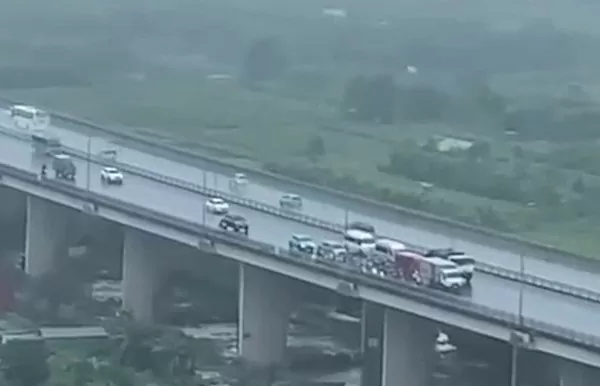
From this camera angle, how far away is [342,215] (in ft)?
88.3

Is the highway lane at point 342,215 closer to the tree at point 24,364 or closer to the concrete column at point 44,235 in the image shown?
the concrete column at point 44,235

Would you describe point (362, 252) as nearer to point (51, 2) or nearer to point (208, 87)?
point (208, 87)

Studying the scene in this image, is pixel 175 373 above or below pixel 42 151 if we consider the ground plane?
below

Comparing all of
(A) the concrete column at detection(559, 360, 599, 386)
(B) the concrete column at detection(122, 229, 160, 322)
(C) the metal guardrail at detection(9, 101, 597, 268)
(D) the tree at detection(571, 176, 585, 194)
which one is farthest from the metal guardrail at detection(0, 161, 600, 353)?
(D) the tree at detection(571, 176, 585, 194)

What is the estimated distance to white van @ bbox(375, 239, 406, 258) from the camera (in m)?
22.2

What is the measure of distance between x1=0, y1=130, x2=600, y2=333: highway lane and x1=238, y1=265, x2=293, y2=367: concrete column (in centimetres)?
45

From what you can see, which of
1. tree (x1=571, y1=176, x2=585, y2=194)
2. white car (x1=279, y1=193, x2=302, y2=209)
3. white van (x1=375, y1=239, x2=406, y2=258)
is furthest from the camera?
tree (x1=571, y1=176, x2=585, y2=194)

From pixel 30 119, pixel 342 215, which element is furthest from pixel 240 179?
pixel 30 119

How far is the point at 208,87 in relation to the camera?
175 feet

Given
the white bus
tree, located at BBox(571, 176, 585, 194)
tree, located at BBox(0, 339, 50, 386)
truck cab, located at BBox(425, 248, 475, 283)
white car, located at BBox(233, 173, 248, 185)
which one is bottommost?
tree, located at BBox(0, 339, 50, 386)

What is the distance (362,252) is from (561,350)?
13.0ft

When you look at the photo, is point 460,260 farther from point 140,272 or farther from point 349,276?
point 140,272

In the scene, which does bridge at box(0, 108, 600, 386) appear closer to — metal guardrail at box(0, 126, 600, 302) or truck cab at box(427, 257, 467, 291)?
metal guardrail at box(0, 126, 600, 302)

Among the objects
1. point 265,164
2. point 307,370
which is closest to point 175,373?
point 307,370
